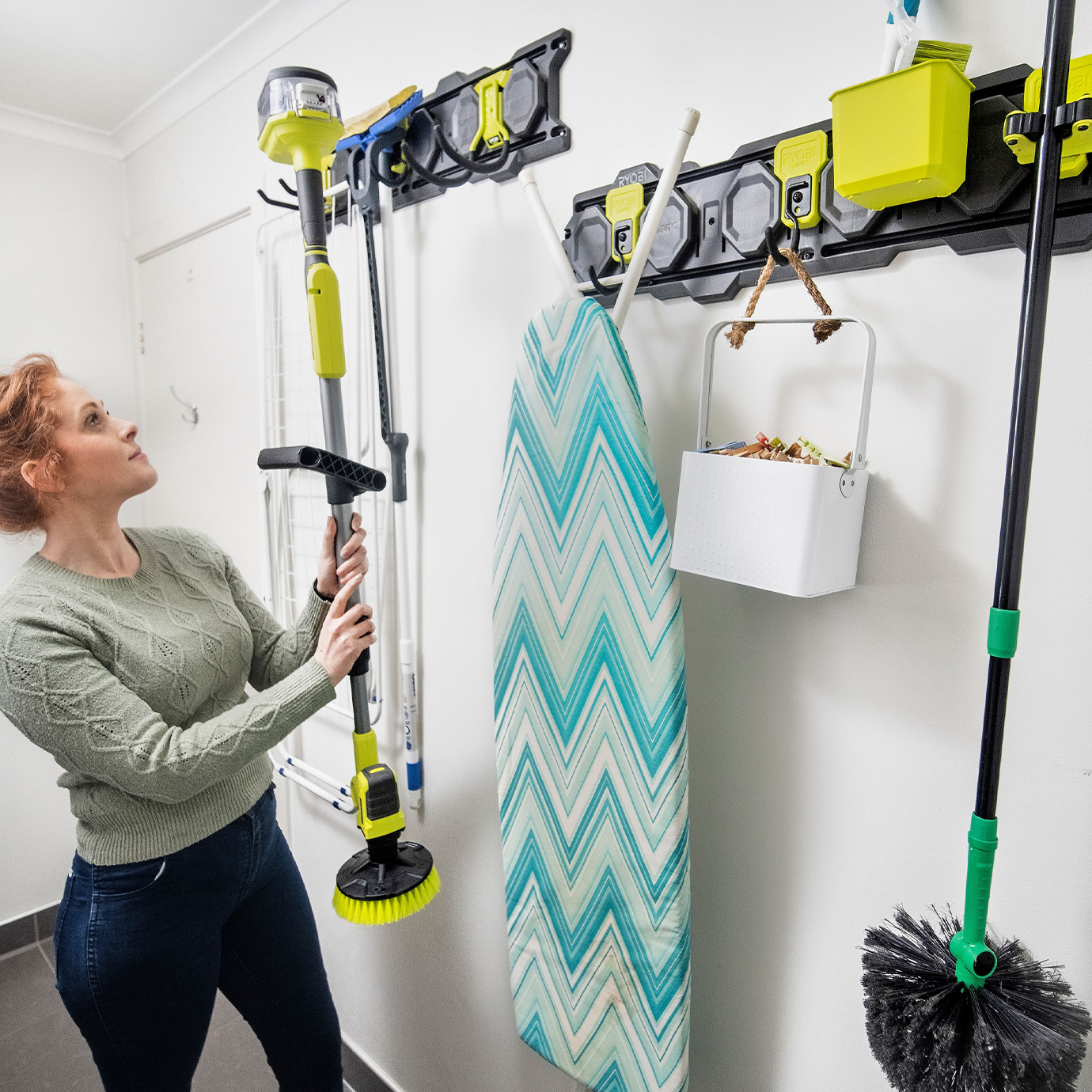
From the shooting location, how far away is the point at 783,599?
3.07 feet

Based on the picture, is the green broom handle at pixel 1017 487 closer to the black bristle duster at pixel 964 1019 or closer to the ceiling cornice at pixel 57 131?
the black bristle duster at pixel 964 1019

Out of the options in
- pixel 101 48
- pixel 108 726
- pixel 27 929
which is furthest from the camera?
pixel 27 929

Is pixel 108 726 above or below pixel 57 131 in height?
below

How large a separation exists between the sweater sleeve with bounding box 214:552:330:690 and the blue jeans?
0.21 meters

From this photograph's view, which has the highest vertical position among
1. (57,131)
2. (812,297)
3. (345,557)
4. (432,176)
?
(57,131)

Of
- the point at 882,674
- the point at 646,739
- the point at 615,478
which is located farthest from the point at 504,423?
the point at 882,674

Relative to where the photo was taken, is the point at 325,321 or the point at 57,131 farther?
the point at 57,131

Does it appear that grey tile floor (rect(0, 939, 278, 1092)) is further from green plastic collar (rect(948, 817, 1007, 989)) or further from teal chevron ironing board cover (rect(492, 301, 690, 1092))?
green plastic collar (rect(948, 817, 1007, 989))

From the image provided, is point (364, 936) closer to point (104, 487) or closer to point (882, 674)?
point (104, 487)

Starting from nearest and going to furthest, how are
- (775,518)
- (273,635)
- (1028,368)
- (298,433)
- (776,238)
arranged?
(1028,368), (775,518), (776,238), (273,635), (298,433)

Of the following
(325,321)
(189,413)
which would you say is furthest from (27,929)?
(325,321)

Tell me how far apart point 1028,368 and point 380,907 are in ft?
3.50

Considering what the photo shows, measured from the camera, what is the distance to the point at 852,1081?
3.01 ft

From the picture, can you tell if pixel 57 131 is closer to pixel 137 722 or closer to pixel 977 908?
pixel 137 722
